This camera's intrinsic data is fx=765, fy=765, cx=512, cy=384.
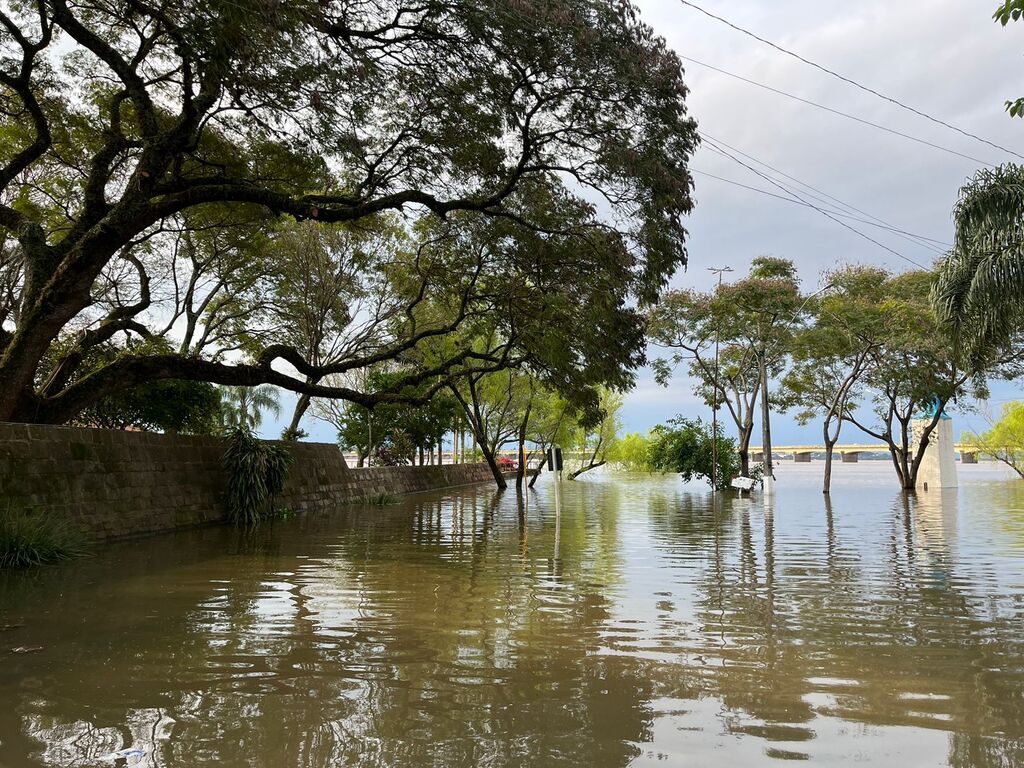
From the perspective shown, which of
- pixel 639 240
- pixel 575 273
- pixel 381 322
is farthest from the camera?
pixel 381 322

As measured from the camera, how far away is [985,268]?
1412cm

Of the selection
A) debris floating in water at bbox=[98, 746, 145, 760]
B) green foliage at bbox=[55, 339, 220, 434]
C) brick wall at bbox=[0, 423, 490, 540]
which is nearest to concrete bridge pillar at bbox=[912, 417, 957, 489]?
brick wall at bbox=[0, 423, 490, 540]

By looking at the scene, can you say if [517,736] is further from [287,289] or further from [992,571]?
[287,289]

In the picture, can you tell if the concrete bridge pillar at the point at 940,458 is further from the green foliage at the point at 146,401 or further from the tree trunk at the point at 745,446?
the green foliage at the point at 146,401

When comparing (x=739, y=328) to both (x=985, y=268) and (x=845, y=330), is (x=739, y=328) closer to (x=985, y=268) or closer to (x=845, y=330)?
(x=845, y=330)

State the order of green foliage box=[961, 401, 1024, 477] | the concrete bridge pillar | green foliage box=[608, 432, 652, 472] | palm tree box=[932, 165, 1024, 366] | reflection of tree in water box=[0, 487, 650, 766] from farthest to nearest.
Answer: green foliage box=[608, 432, 652, 472], green foliage box=[961, 401, 1024, 477], the concrete bridge pillar, palm tree box=[932, 165, 1024, 366], reflection of tree in water box=[0, 487, 650, 766]

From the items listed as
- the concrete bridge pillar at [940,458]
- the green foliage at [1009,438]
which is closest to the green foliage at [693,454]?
the concrete bridge pillar at [940,458]

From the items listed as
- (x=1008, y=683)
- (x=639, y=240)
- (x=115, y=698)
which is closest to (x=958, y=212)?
(x=639, y=240)

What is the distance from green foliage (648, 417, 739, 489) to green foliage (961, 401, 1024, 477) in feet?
53.3

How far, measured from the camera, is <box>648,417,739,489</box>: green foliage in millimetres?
34344

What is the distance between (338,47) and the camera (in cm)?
1175

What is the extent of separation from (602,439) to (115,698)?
48365 mm

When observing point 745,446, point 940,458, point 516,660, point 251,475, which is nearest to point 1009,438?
point 940,458

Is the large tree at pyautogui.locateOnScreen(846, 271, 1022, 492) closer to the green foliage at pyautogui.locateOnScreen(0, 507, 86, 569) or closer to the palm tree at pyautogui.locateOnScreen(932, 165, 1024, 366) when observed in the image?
the palm tree at pyautogui.locateOnScreen(932, 165, 1024, 366)
